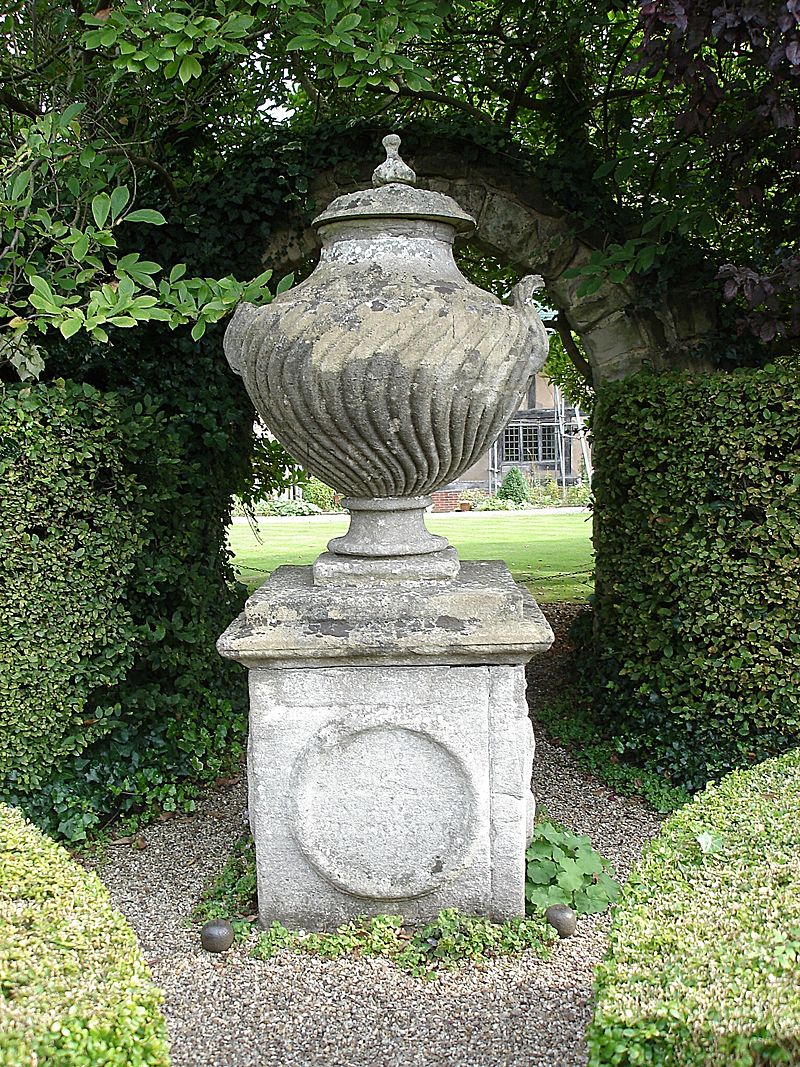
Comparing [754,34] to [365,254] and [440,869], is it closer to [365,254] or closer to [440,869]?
[365,254]

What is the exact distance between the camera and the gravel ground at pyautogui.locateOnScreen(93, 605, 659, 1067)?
2.68 metres

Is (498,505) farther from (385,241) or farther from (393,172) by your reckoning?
(385,241)

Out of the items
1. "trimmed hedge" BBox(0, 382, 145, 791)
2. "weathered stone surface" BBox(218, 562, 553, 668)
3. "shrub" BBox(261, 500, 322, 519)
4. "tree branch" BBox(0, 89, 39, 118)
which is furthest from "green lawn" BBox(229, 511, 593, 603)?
"weathered stone surface" BBox(218, 562, 553, 668)

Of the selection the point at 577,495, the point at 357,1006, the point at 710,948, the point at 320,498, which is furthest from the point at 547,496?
the point at 710,948

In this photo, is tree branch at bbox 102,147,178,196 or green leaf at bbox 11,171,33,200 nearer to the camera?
green leaf at bbox 11,171,33,200

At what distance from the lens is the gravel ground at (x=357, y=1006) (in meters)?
2.68

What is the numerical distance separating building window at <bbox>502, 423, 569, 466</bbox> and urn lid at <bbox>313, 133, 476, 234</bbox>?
27.9 m

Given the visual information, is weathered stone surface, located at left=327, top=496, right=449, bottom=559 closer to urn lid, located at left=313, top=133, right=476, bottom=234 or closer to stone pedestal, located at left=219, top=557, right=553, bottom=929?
stone pedestal, located at left=219, top=557, right=553, bottom=929

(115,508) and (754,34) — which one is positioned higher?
(754,34)

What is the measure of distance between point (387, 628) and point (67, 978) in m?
1.44

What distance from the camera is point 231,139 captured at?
18.9 ft

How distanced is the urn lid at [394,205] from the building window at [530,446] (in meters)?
27.9

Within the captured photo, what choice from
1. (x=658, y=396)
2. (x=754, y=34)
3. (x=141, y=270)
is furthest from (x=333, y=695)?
(x=754, y=34)

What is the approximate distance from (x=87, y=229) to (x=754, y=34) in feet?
8.11
